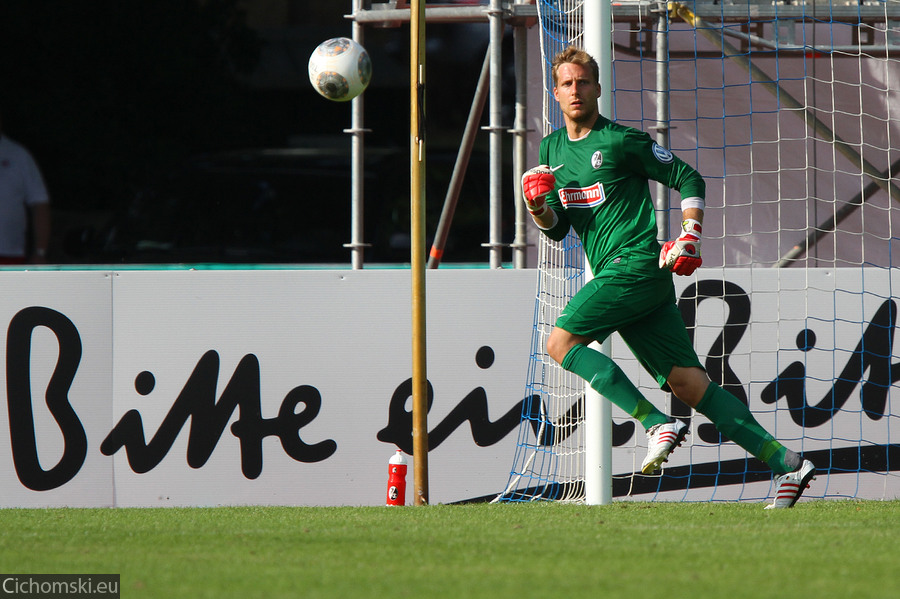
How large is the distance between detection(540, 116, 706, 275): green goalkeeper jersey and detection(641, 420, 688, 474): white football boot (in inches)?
26.3

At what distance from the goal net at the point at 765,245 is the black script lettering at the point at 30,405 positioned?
254cm

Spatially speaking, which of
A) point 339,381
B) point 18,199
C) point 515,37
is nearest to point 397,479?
point 339,381

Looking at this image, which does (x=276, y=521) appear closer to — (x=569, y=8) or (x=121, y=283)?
(x=121, y=283)

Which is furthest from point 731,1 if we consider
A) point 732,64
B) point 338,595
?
point 338,595

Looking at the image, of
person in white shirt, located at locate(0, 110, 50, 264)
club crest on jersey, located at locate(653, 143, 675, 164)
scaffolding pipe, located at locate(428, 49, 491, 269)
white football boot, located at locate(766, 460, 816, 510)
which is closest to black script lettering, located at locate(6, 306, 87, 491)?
scaffolding pipe, located at locate(428, 49, 491, 269)

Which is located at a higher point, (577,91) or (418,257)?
(577,91)

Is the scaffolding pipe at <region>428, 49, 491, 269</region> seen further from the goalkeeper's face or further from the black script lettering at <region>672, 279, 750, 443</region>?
the goalkeeper's face

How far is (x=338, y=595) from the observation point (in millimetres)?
3268

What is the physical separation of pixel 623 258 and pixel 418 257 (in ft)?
4.54

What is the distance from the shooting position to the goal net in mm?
6652

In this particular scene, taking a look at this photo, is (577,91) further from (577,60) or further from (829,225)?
(829,225)

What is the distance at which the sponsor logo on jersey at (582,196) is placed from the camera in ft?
16.6

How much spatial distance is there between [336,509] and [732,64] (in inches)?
156

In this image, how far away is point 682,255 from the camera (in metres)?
4.77
